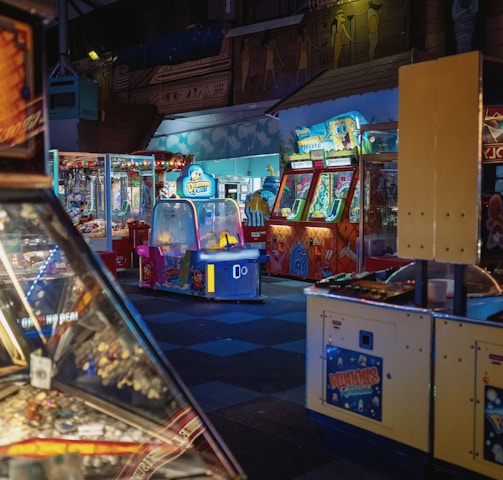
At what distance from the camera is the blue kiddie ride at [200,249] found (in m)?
9.81

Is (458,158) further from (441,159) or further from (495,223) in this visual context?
(495,223)

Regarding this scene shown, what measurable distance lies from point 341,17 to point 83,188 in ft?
23.5

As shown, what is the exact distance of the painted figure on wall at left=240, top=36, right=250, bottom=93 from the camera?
57.2 ft

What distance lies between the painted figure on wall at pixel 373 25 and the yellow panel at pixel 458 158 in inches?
455

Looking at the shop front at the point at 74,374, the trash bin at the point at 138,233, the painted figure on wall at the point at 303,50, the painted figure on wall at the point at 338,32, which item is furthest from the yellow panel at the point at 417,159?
the painted figure on wall at the point at 303,50

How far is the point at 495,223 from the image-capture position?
310 inches

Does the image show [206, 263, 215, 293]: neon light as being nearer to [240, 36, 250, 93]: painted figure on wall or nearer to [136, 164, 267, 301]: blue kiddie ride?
[136, 164, 267, 301]: blue kiddie ride

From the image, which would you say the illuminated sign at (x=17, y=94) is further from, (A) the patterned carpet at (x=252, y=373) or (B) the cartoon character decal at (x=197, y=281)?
(B) the cartoon character decal at (x=197, y=281)

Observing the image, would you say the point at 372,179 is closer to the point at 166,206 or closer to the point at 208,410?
the point at 166,206

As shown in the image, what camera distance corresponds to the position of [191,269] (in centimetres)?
1006

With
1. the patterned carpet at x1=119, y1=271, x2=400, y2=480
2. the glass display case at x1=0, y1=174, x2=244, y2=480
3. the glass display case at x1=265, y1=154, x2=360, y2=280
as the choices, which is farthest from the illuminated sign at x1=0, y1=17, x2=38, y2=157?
the glass display case at x1=265, y1=154, x2=360, y2=280

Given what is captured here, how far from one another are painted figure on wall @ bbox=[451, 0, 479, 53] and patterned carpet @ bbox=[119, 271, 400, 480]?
20.4 ft

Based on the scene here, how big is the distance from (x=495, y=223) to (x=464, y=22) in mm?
6292

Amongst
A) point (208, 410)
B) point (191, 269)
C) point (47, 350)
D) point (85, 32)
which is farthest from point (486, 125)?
point (85, 32)
